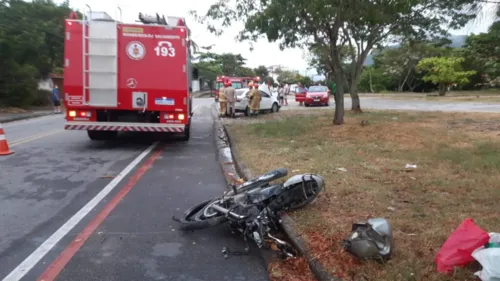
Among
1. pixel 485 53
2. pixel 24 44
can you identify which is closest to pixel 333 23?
pixel 24 44

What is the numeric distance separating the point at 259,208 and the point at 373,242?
147cm

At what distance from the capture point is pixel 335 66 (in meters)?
15.4

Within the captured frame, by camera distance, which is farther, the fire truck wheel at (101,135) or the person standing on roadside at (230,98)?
the person standing on roadside at (230,98)

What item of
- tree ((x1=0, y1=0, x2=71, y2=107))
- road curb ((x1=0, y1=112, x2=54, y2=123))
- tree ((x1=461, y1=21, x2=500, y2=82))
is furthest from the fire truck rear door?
tree ((x1=461, y1=21, x2=500, y2=82))

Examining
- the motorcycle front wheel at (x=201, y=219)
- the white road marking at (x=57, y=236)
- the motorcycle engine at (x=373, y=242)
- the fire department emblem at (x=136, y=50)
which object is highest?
the fire department emblem at (x=136, y=50)

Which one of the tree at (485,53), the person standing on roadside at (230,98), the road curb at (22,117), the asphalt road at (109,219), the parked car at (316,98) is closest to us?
the asphalt road at (109,219)

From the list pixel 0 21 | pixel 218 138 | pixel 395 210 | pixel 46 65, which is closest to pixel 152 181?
pixel 395 210

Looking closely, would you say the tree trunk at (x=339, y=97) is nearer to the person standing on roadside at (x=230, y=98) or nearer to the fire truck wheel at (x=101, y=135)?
the fire truck wheel at (x=101, y=135)

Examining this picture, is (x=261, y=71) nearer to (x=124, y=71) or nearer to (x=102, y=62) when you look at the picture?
(x=124, y=71)

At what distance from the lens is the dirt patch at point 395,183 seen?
170 inches

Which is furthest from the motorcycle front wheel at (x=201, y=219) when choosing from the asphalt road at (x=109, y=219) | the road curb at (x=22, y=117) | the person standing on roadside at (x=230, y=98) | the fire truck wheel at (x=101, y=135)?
the road curb at (x=22, y=117)

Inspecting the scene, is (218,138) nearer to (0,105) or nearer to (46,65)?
(0,105)

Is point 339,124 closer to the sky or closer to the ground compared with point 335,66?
closer to the ground

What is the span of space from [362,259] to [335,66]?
11.9 metres
